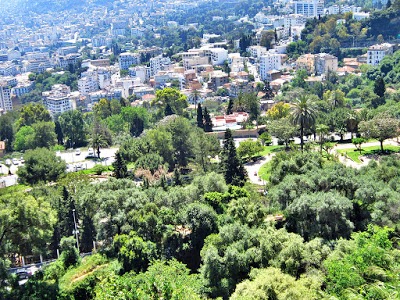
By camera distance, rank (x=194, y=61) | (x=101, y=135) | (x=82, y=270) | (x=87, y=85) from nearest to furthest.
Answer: (x=82, y=270) < (x=101, y=135) < (x=194, y=61) < (x=87, y=85)

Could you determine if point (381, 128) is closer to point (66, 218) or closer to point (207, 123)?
point (207, 123)

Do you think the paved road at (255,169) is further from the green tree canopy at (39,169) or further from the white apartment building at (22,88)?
the white apartment building at (22,88)

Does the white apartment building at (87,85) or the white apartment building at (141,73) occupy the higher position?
the white apartment building at (141,73)

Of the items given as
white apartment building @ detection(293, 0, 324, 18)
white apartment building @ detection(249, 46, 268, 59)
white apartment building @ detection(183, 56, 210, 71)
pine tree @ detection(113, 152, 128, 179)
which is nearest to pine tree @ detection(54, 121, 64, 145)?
pine tree @ detection(113, 152, 128, 179)

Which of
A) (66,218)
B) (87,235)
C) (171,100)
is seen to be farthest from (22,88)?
(87,235)

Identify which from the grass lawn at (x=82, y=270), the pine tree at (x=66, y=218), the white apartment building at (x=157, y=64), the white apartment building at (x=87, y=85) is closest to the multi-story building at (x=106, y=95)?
the white apartment building at (x=87, y=85)

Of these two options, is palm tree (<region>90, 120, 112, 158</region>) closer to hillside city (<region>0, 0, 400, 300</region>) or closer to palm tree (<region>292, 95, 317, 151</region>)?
hillside city (<region>0, 0, 400, 300</region>)
